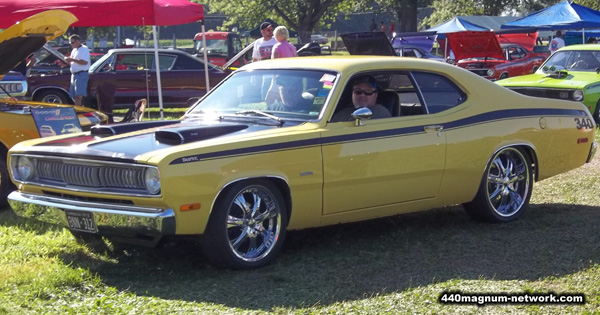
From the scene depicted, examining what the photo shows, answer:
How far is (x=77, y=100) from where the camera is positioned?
14586 millimetres

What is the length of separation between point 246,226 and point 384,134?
1.35 m

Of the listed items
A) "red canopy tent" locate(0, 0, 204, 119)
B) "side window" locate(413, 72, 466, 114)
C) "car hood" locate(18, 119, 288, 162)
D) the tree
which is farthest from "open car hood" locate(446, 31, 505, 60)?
"car hood" locate(18, 119, 288, 162)

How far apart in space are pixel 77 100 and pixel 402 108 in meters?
9.02

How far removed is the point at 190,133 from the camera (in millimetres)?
5867

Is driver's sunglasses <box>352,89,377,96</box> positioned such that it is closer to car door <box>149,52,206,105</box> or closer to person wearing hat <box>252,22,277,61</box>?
person wearing hat <box>252,22,277,61</box>

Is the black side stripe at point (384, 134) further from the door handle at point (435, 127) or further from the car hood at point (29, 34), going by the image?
the car hood at point (29, 34)

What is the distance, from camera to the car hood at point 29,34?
26.6 ft

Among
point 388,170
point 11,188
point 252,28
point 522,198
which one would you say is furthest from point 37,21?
point 252,28

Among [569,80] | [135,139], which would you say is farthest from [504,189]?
[569,80]

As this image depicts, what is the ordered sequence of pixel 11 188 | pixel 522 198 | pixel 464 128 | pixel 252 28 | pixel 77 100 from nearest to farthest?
pixel 464 128 → pixel 522 198 → pixel 11 188 → pixel 77 100 → pixel 252 28

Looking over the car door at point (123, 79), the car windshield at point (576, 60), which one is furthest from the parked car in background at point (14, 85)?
the car windshield at point (576, 60)

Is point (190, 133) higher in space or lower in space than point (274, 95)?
lower

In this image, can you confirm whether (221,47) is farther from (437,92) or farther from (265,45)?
(437,92)

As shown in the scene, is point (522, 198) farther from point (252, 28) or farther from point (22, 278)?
point (252, 28)
